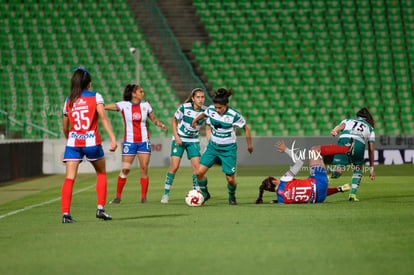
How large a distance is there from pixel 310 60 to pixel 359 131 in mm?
19061

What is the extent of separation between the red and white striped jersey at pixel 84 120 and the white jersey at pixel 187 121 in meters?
4.06

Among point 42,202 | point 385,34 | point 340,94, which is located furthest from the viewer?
point 385,34

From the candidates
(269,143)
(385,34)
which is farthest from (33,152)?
(385,34)

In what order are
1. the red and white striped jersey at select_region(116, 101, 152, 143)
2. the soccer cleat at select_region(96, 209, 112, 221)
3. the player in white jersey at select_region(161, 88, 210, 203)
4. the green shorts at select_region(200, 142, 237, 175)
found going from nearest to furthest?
the soccer cleat at select_region(96, 209, 112, 221)
the green shorts at select_region(200, 142, 237, 175)
the red and white striped jersey at select_region(116, 101, 152, 143)
the player in white jersey at select_region(161, 88, 210, 203)

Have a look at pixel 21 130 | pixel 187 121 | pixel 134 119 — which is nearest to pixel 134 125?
pixel 134 119

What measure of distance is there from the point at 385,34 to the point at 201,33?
7.93 meters

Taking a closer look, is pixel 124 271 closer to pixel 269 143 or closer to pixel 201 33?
pixel 269 143

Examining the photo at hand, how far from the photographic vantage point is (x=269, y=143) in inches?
1129

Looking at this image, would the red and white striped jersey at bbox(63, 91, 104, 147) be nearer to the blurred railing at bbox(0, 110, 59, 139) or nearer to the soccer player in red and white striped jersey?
the soccer player in red and white striped jersey

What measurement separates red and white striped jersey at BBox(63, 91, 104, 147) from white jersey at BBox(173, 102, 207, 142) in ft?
13.3

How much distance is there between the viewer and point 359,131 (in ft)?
46.7

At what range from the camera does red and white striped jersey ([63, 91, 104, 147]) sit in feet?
34.1

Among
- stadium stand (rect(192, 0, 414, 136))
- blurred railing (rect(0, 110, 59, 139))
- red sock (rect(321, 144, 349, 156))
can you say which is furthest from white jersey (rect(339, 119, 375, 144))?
stadium stand (rect(192, 0, 414, 136))

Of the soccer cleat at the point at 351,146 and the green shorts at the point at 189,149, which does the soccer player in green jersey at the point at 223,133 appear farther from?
the soccer cleat at the point at 351,146
